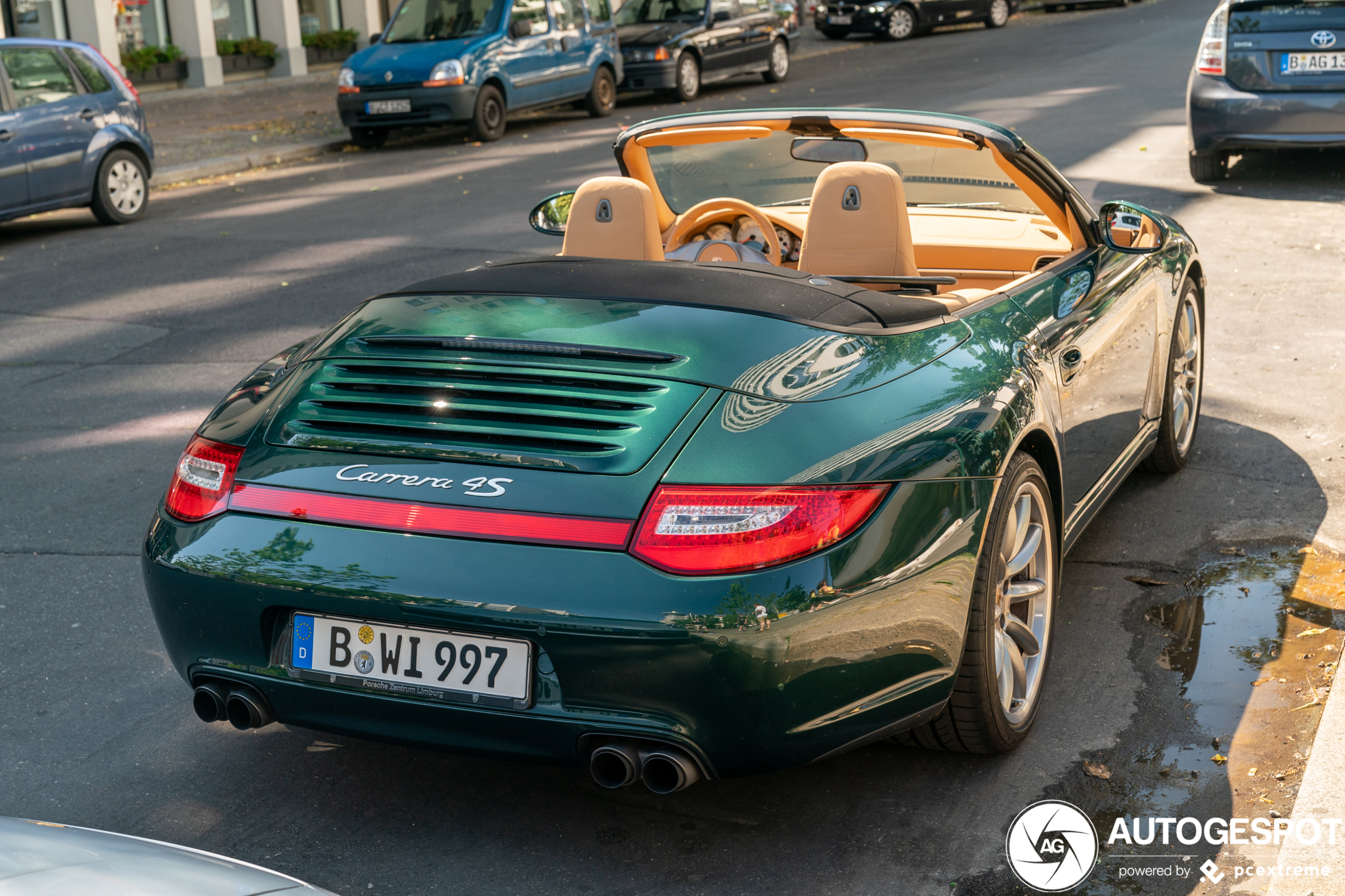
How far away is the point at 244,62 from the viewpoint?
2630 cm

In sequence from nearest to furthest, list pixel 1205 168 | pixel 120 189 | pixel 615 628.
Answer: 1. pixel 615 628
2. pixel 1205 168
3. pixel 120 189

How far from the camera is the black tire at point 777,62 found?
21953mm

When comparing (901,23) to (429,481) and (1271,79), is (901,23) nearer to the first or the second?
(1271,79)

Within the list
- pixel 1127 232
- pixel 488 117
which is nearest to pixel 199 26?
pixel 488 117

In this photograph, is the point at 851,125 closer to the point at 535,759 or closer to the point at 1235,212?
the point at 535,759

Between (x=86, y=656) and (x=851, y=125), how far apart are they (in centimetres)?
276

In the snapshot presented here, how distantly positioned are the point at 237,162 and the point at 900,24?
17782mm

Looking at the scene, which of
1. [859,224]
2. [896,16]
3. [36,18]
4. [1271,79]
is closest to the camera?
[859,224]

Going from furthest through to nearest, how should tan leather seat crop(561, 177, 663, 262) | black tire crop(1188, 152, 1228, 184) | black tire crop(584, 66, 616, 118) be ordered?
black tire crop(584, 66, 616, 118) → black tire crop(1188, 152, 1228, 184) → tan leather seat crop(561, 177, 663, 262)

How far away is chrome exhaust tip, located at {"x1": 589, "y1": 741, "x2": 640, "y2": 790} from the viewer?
9.03ft

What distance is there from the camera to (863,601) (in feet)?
9.12

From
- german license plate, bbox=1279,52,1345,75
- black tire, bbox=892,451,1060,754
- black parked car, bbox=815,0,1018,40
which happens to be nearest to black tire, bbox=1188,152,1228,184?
german license plate, bbox=1279,52,1345,75

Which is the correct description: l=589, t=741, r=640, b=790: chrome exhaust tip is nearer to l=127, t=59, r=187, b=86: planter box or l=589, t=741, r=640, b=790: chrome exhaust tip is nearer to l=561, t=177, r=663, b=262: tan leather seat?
l=561, t=177, r=663, b=262: tan leather seat

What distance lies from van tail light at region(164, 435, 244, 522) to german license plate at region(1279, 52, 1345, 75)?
32.1 ft
